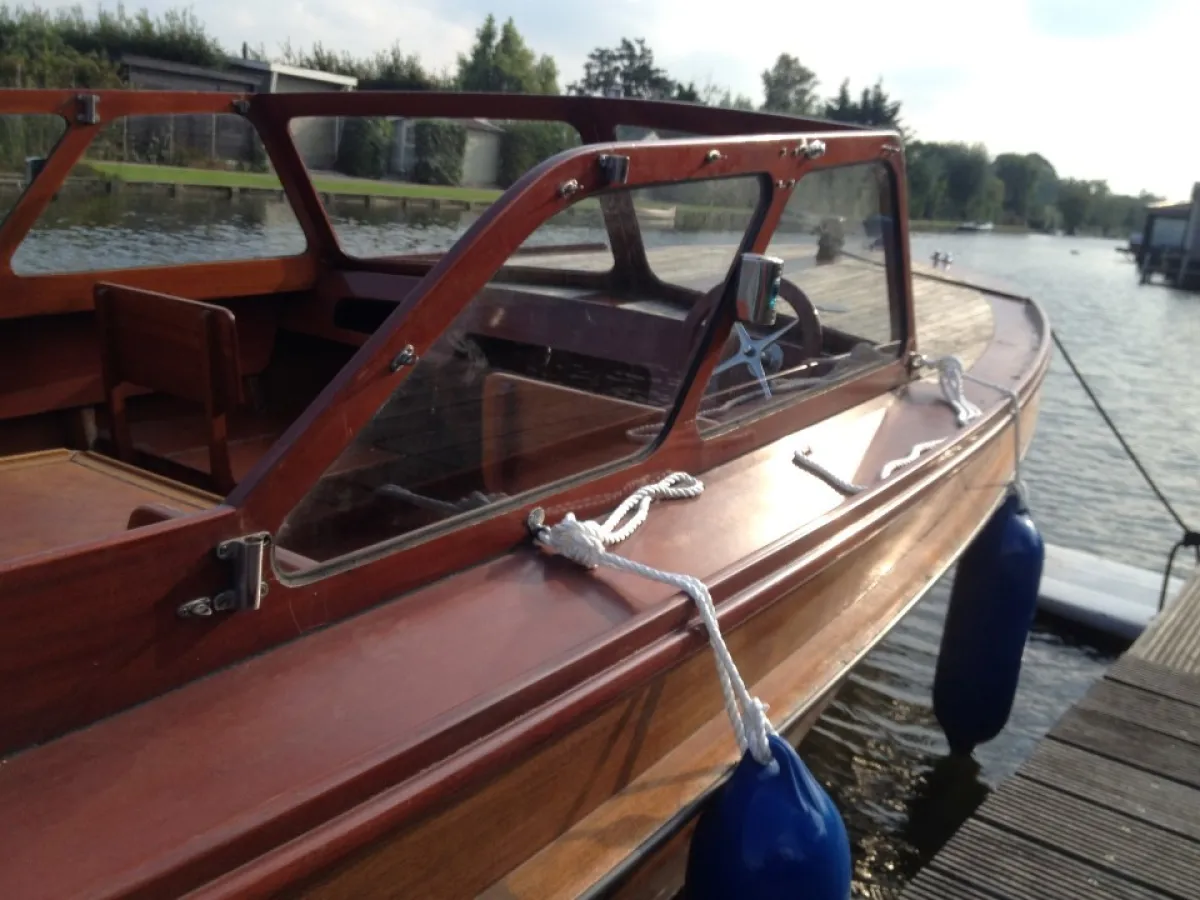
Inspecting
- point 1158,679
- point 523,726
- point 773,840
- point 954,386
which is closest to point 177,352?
point 523,726

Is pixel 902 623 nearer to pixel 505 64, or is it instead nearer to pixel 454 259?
pixel 454 259

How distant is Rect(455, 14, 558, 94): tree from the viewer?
190 feet

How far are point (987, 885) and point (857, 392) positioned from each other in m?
1.41

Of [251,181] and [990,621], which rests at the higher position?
[251,181]

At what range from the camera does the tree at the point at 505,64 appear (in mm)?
57866

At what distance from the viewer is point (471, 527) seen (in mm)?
1964

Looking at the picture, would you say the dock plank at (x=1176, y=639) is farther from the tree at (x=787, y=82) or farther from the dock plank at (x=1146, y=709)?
the tree at (x=787, y=82)

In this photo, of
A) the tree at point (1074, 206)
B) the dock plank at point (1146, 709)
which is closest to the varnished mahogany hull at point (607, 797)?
the dock plank at point (1146, 709)

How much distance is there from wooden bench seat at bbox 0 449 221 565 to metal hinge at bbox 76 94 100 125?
1133 mm

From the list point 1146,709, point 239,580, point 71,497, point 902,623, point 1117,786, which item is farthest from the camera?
point 902,623

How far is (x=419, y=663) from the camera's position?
1.69 metres

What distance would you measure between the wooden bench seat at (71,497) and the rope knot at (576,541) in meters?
0.72

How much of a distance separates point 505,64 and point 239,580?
208ft

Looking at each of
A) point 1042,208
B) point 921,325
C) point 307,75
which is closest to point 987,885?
point 921,325
